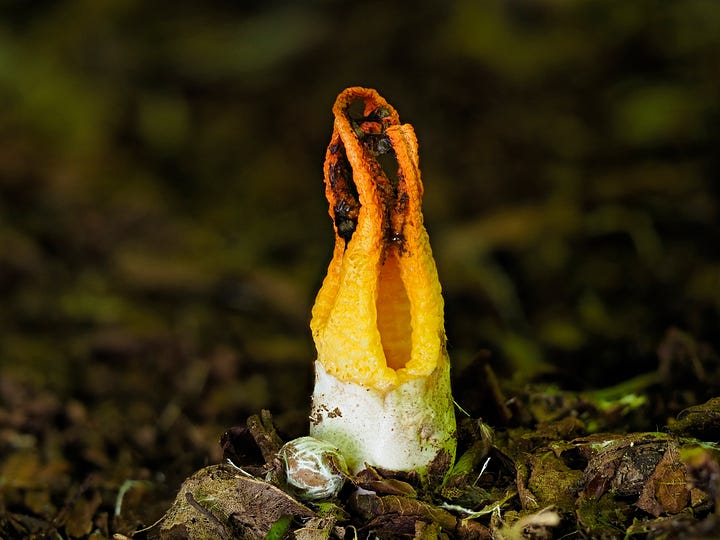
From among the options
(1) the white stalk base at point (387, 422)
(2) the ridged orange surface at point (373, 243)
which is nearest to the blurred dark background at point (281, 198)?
(1) the white stalk base at point (387, 422)

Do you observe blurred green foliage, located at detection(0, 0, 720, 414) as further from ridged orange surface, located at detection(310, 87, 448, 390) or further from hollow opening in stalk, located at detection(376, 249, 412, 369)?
ridged orange surface, located at detection(310, 87, 448, 390)

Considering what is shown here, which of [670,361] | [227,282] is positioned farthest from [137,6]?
[670,361]

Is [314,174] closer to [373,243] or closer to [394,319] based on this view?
[394,319]

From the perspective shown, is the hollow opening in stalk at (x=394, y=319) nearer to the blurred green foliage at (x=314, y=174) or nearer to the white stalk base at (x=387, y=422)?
the white stalk base at (x=387, y=422)

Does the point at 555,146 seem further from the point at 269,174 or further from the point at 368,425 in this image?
the point at 368,425

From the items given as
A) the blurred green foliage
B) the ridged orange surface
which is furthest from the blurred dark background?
the ridged orange surface

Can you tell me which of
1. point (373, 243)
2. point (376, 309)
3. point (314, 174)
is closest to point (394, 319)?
point (376, 309)
